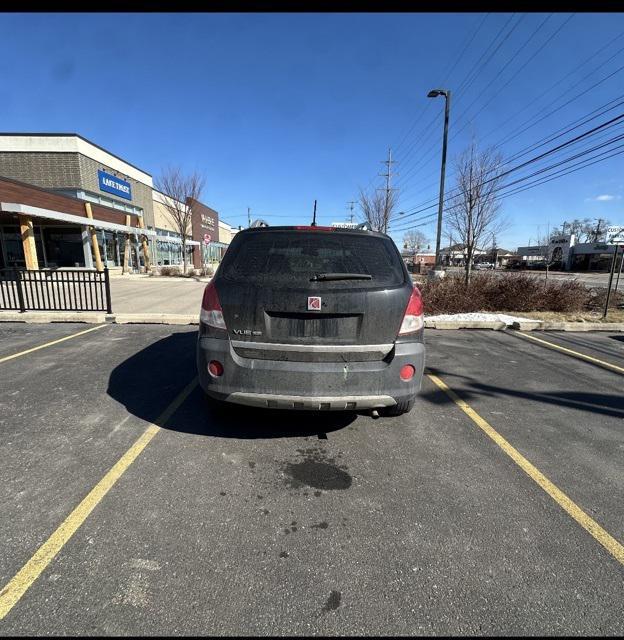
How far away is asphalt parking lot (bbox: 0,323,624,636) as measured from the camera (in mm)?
1751

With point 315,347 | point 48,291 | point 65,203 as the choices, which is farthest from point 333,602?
point 65,203

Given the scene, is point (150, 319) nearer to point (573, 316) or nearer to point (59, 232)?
point (573, 316)

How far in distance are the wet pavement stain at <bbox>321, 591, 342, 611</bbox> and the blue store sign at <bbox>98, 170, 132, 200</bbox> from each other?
3095 centimetres

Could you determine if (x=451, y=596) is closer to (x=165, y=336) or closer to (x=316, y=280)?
(x=316, y=280)

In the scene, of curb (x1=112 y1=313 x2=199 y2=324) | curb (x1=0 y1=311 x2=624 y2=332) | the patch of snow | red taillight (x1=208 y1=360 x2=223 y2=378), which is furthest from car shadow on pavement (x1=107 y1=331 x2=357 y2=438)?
the patch of snow

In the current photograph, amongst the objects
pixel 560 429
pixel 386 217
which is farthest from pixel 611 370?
pixel 386 217

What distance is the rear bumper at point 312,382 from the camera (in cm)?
280

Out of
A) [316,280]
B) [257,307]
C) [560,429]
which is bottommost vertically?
[560,429]

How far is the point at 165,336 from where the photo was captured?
746cm

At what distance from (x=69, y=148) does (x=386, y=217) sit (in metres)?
24.4

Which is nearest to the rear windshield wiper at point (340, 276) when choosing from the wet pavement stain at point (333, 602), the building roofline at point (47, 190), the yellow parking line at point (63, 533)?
the wet pavement stain at point (333, 602)

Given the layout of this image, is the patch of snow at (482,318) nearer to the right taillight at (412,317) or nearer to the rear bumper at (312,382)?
the right taillight at (412,317)

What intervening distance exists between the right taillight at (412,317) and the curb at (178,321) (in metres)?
6.29

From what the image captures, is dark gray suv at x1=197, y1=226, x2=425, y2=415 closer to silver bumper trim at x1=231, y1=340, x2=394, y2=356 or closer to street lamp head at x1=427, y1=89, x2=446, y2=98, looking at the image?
silver bumper trim at x1=231, y1=340, x2=394, y2=356
